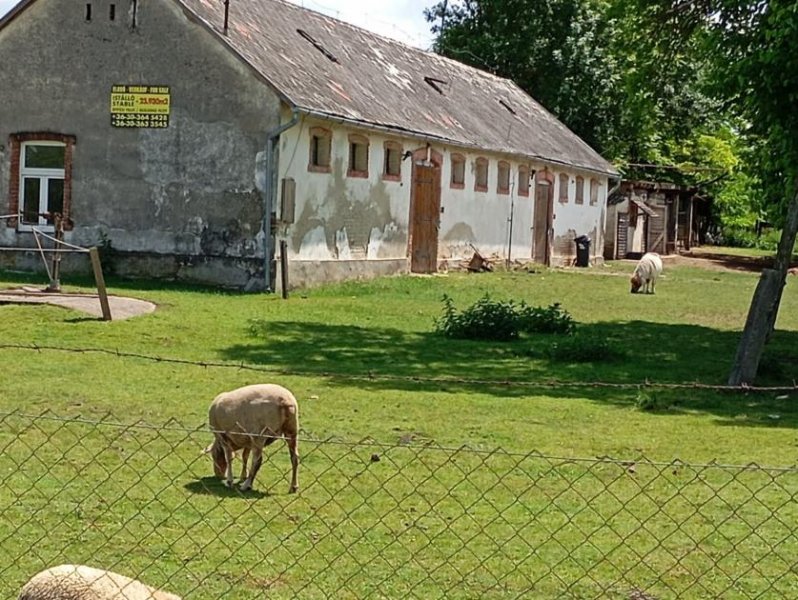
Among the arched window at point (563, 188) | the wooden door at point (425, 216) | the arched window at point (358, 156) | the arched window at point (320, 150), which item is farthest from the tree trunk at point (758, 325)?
the arched window at point (563, 188)

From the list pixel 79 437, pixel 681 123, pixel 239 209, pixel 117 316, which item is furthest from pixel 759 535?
pixel 681 123

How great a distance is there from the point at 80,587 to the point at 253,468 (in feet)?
12.8

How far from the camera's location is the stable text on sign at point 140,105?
27.2m

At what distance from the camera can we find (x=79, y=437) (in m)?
11.1

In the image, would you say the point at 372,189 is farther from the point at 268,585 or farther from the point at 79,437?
the point at 268,585

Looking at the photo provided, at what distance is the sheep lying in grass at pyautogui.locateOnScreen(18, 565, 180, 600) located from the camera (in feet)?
18.0

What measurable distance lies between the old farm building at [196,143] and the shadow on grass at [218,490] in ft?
55.4

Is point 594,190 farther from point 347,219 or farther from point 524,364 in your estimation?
point 524,364

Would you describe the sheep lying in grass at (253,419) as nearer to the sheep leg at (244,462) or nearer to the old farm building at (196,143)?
the sheep leg at (244,462)

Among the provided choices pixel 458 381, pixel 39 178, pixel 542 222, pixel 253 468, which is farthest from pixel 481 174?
pixel 253 468

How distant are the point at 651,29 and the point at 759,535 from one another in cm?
1594

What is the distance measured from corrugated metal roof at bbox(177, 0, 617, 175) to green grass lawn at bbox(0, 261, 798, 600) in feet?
29.9

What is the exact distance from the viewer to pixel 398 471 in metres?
9.52

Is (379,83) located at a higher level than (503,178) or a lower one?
higher
